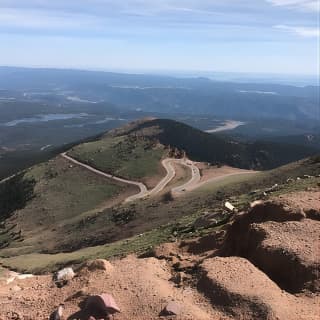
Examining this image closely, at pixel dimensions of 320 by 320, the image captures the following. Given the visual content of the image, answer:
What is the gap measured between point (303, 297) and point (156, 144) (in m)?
113

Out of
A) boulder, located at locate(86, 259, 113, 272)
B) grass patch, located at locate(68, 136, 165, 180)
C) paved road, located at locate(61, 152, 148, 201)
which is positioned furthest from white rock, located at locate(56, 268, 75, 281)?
grass patch, located at locate(68, 136, 165, 180)

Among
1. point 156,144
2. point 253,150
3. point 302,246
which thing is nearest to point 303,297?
point 302,246

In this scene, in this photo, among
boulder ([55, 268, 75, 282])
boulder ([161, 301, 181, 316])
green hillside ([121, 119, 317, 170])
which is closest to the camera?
boulder ([161, 301, 181, 316])

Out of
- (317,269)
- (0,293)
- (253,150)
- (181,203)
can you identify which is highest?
(317,269)

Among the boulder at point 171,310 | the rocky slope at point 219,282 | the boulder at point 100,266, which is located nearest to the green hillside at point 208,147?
the rocky slope at point 219,282

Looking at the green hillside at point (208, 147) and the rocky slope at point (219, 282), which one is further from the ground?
the rocky slope at point (219, 282)

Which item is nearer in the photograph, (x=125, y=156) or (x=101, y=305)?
(x=101, y=305)

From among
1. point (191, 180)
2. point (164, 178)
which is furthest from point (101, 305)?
point (164, 178)

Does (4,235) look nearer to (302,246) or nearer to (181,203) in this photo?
(181,203)

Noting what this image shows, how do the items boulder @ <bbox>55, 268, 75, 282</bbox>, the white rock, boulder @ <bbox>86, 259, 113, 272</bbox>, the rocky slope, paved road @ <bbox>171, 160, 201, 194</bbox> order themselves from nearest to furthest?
the rocky slope < boulder @ <bbox>86, 259, 113, 272</bbox> < boulder @ <bbox>55, 268, 75, 282</bbox> < the white rock < paved road @ <bbox>171, 160, 201, 194</bbox>

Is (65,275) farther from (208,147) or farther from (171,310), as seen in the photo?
(208,147)

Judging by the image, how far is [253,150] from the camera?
17012 centimetres

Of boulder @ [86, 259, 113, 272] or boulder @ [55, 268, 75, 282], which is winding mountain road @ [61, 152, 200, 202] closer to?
boulder @ [55, 268, 75, 282]

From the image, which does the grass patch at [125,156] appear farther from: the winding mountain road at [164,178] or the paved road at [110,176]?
the winding mountain road at [164,178]
